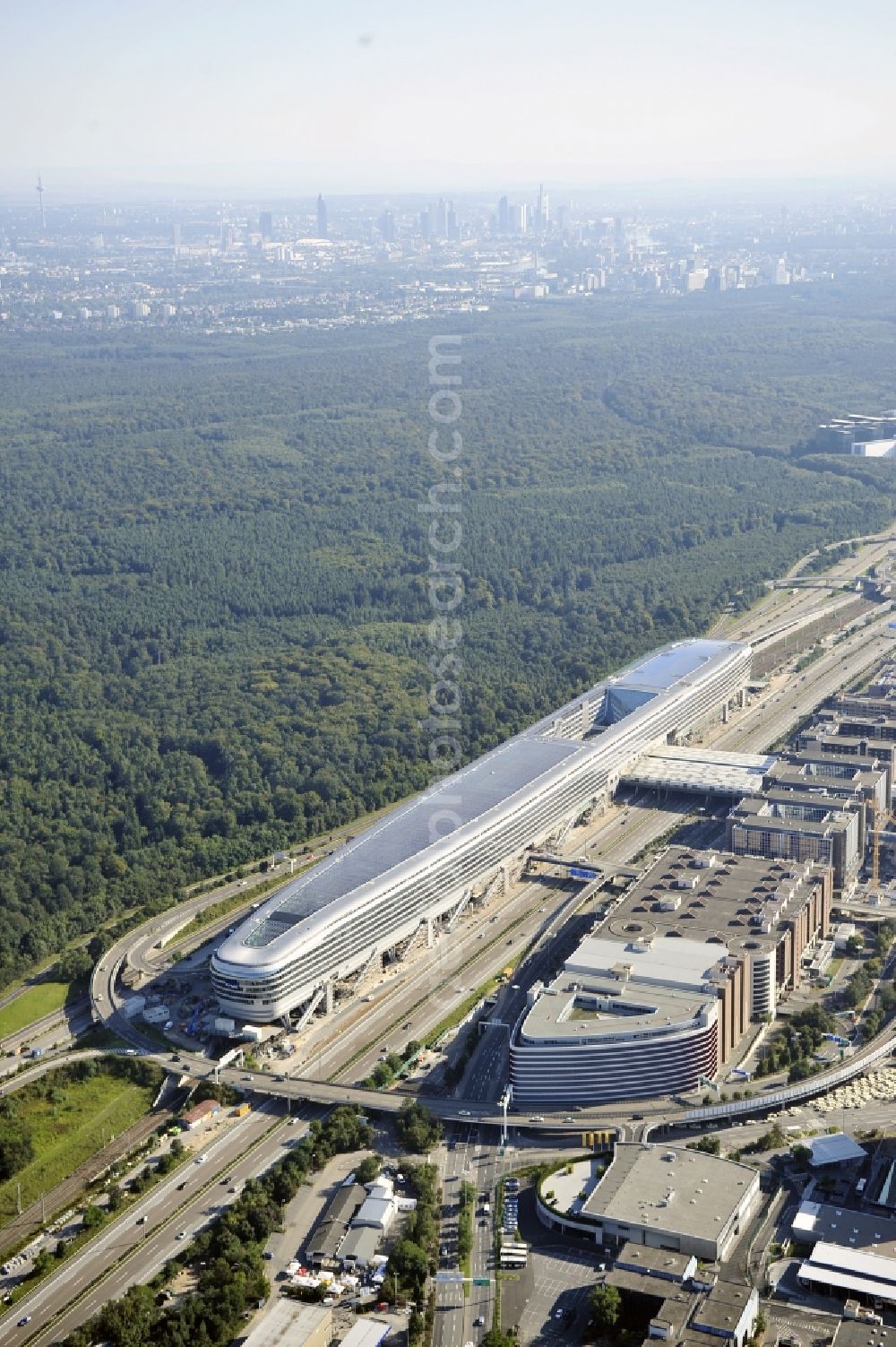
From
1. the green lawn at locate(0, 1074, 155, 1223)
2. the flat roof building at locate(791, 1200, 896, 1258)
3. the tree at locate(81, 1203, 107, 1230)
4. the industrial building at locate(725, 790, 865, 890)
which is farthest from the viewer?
the industrial building at locate(725, 790, 865, 890)

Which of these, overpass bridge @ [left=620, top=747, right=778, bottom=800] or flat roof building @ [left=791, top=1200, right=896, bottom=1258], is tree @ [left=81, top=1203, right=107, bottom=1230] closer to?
flat roof building @ [left=791, top=1200, right=896, bottom=1258]

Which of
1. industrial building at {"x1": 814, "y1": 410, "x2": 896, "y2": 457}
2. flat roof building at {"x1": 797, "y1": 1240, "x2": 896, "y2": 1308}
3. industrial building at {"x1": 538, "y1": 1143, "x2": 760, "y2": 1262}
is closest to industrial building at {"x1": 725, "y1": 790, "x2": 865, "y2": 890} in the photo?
industrial building at {"x1": 538, "y1": 1143, "x2": 760, "y2": 1262}

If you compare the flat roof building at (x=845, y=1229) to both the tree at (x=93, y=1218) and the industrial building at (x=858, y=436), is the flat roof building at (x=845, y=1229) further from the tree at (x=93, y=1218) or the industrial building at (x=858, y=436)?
the industrial building at (x=858, y=436)

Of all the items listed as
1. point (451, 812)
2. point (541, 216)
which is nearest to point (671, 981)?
point (451, 812)

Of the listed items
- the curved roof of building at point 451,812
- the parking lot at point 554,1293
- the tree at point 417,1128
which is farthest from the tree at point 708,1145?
the curved roof of building at point 451,812

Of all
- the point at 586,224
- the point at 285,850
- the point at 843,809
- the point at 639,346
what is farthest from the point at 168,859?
the point at 586,224

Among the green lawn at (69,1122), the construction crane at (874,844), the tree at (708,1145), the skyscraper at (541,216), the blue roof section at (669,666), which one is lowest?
the green lawn at (69,1122)

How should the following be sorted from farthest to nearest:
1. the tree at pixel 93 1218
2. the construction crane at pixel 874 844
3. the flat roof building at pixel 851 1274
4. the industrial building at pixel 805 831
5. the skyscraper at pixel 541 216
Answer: the skyscraper at pixel 541 216, the construction crane at pixel 874 844, the industrial building at pixel 805 831, the tree at pixel 93 1218, the flat roof building at pixel 851 1274

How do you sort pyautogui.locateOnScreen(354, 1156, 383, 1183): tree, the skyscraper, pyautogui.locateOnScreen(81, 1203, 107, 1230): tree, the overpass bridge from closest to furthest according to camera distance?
pyautogui.locateOnScreen(81, 1203, 107, 1230): tree, pyautogui.locateOnScreen(354, 1156, 383, 1183): tree, the overpass bridge, the skyscraper
